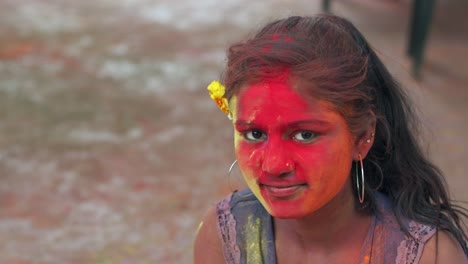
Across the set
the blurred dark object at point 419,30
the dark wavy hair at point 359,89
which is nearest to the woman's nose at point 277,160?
the dark wavy hair at point 359,89

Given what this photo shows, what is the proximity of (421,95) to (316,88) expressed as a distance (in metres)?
3.86

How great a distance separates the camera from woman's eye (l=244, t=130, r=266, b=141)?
69.0 inches

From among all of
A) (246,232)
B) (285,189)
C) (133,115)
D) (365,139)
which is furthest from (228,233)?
(133,115)

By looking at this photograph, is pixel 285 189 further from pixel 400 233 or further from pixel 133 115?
pixel 133 115

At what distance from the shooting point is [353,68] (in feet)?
5.76

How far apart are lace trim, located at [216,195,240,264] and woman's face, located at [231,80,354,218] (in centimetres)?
29

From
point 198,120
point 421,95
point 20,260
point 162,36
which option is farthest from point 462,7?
point 20,260

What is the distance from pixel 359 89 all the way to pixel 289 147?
0.74 ft

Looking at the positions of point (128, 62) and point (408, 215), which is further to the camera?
point (128, 62)

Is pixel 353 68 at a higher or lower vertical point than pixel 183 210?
lower

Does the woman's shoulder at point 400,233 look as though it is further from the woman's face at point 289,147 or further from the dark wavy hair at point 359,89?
the woman's face at point 289,147

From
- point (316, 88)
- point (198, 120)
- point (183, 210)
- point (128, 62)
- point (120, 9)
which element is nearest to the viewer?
point (316, 88)

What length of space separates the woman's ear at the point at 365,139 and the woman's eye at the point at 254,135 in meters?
0.24

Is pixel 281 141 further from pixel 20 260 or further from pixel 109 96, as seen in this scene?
pixel 109 96
